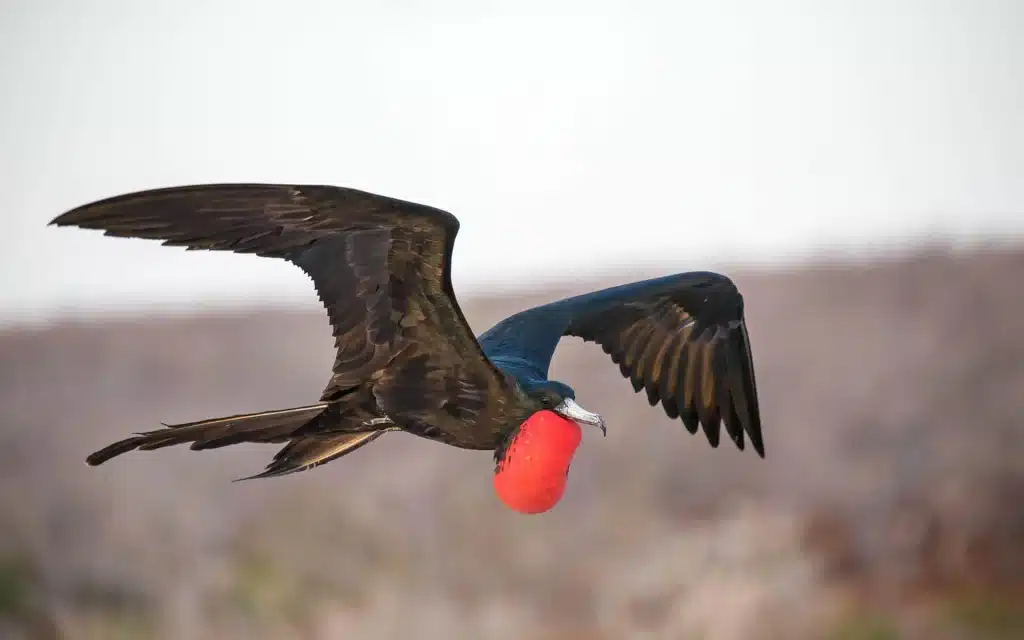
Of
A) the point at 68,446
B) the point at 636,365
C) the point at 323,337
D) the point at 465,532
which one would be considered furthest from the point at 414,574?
the point at 636,365

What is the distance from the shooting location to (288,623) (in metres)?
11.9

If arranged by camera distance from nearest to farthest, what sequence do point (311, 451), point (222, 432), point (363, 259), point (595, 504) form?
1. point (363, 259)
2. point (222, 432)
3. point (311, 451)
4. point (595, 504)

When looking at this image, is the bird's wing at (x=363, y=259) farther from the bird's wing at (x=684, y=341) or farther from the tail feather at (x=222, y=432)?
the bird's wing at (x=684, y=341)

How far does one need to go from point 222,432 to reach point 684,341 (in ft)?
6.43

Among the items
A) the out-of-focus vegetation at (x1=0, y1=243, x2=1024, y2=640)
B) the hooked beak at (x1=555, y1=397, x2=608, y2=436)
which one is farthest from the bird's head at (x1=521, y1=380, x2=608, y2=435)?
the out-of-focus vegetation at (x1=0, y1=243, x2=1024, y2=640)

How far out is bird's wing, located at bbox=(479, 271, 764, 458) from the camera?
5172mm

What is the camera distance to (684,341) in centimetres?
532

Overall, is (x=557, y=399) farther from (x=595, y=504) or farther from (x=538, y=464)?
(x=595, y=504)

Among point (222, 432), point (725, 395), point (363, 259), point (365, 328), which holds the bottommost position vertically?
point (725, 395)

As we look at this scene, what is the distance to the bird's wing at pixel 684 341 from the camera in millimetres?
5172

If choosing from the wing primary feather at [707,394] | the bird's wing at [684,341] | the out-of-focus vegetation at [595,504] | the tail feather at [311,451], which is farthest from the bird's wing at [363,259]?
the out-of-focus vegetation at [595,504]

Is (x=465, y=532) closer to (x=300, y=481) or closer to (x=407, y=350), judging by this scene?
(x=300, y=481)

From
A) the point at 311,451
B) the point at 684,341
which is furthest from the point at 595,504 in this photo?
the point at 311,451

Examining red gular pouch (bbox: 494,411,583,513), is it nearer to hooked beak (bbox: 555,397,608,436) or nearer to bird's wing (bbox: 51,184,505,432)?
hooked beak (bbox: 555,397,608,436)
